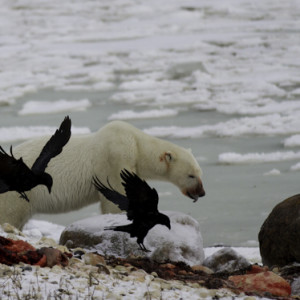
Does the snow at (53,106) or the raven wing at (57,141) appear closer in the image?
the raven wing at (57,141)

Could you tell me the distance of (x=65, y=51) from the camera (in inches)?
848

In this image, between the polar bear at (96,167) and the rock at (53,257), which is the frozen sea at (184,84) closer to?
the polar bear at (96,167)

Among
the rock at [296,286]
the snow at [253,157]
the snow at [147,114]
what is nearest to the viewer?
the rock at [296,286]

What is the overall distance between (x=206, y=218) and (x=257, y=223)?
599 millimetres

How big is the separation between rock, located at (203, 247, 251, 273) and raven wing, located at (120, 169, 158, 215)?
1.40m

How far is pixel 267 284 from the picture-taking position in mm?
5020

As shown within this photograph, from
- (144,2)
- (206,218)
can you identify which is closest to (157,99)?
(206,218)

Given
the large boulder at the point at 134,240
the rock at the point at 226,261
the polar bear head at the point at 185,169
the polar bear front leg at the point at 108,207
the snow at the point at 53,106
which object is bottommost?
the rock at the point at 226,261

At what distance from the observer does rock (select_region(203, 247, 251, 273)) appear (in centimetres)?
602

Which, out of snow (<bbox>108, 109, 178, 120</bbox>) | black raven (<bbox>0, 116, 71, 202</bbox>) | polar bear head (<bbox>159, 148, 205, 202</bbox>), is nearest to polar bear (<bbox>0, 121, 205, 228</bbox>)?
polar bear head (<bbox>159, 148, 205, 202</bbox>)

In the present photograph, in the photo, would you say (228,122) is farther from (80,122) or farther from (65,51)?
(65,51)

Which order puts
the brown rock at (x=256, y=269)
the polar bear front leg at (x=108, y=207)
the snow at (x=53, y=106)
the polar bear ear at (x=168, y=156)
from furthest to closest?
the snow at (x=53, y=106)
the polar bear ear at (x=168, y=156)
the polar bear front leg at (x=108, y=207)
the brown rock at (x=256, y=269)

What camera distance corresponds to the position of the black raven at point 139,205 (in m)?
4.75

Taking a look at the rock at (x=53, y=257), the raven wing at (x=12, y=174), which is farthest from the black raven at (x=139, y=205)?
the raven wing at (x=12, y=174)
